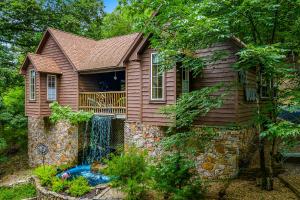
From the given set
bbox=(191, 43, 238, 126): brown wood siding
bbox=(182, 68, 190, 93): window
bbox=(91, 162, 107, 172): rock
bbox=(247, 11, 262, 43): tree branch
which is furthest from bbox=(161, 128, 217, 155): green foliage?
bbox=(91, 162, 107, 172): rock

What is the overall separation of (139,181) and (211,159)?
308 cm

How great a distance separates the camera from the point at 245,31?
295 inches

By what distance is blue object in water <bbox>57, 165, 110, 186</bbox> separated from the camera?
11.5 metres

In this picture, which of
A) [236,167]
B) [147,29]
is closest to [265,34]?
[147,29]

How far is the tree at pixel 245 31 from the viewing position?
5.90 metres

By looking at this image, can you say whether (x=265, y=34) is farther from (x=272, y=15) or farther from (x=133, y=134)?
(x=133, y=134)

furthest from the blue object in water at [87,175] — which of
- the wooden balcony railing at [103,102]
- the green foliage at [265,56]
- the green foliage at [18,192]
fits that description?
the green foliage at [265,56]

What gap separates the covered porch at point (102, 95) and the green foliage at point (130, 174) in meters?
4.37

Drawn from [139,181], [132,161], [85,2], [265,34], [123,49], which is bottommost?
[139,181]

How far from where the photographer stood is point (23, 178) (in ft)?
46.6

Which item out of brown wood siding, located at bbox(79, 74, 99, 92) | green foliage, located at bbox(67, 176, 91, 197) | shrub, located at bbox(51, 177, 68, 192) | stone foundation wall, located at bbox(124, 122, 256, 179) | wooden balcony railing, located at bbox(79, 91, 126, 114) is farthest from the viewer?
brown wood siding, located at bbox(79, 74, 99, 92)

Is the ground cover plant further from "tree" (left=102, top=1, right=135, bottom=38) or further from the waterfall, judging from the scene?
"tree" (left=102, top=1, right=135, bottom=38)

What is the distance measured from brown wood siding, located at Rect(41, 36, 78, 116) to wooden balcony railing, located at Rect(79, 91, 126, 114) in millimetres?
589

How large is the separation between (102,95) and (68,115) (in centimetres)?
203
